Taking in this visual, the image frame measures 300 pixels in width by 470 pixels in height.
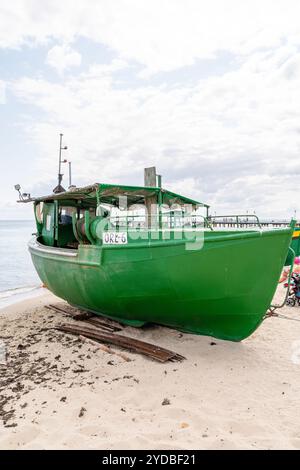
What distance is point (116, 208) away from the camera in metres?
8.56

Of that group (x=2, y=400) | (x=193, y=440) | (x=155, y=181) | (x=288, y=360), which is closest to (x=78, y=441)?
(x=193, y=440)

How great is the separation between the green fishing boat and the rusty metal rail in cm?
53

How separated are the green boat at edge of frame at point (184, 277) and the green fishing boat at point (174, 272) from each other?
0.6 inches

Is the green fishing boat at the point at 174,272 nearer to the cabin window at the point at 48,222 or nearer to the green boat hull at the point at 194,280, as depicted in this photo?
the green boat hull at the point at 194,280

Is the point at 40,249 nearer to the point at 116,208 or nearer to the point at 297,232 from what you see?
the point at 116,208

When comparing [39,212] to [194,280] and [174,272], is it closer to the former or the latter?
[174,272]

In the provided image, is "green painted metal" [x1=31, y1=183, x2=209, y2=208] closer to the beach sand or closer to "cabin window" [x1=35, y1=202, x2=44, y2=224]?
"cabin window" [x1=35, y1=202, x2=44, y2=224]

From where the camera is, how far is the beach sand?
11.3 feet

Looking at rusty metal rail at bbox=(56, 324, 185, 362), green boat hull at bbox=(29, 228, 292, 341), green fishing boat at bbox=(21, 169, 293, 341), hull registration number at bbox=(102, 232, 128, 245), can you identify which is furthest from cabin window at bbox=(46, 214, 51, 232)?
hull registration number at bbox=(102, 232, 128, 245)

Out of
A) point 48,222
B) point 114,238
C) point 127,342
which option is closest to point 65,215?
point 48,222

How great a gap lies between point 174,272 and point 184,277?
184 millimetres

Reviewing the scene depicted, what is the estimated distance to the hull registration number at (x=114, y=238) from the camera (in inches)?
239

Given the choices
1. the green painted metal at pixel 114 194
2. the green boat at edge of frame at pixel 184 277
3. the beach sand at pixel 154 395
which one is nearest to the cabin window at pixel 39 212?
the green painted metal at pixel 114 194
